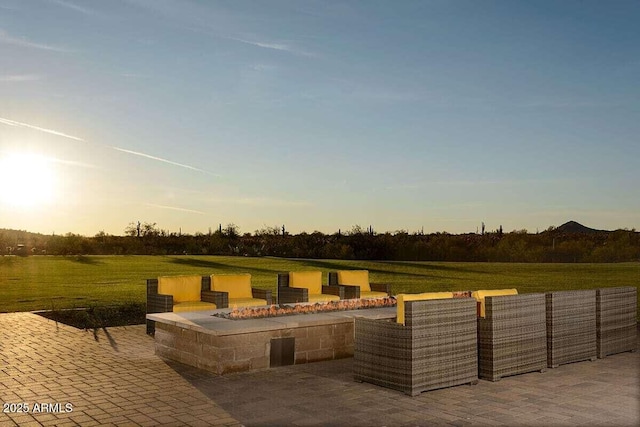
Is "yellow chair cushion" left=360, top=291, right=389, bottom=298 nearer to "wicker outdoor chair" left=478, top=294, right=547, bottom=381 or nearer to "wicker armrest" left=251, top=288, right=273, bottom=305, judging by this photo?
"wicker armrest" left=251, top=288, right=273, bottom=305

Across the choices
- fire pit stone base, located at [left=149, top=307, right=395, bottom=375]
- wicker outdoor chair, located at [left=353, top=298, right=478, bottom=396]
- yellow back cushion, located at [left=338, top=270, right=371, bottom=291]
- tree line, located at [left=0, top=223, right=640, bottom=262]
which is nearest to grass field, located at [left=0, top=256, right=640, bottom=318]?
tree line, located at [left=0, top=223, right=640, bottom=262]

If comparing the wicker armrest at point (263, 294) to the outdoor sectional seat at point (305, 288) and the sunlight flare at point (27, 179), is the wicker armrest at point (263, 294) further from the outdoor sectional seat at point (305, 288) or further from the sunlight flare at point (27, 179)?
the sunlight flare at point (27, 179)

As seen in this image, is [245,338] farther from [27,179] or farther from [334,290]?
[27,179]

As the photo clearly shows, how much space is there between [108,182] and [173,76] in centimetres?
594

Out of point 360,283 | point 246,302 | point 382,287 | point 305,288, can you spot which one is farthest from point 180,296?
point 382,287

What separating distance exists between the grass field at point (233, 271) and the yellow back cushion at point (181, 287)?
722cm

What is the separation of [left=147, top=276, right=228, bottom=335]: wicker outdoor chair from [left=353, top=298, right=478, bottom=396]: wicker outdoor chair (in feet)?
12.0

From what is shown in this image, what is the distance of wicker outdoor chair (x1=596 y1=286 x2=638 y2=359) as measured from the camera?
8117 mm

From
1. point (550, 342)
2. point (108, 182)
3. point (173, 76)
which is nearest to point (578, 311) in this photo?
point (550, 342)

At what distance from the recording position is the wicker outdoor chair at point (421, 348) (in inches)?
243

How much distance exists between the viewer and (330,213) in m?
23.4

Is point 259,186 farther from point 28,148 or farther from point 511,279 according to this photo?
point 511,279

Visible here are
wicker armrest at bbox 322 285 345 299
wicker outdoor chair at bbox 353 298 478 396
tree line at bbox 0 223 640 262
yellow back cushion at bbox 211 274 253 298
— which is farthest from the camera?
tree line at bbox 0 223 640 262

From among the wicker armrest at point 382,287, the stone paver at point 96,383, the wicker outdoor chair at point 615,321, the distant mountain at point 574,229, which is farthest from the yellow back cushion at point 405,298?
the distant mountain at point 574,229
